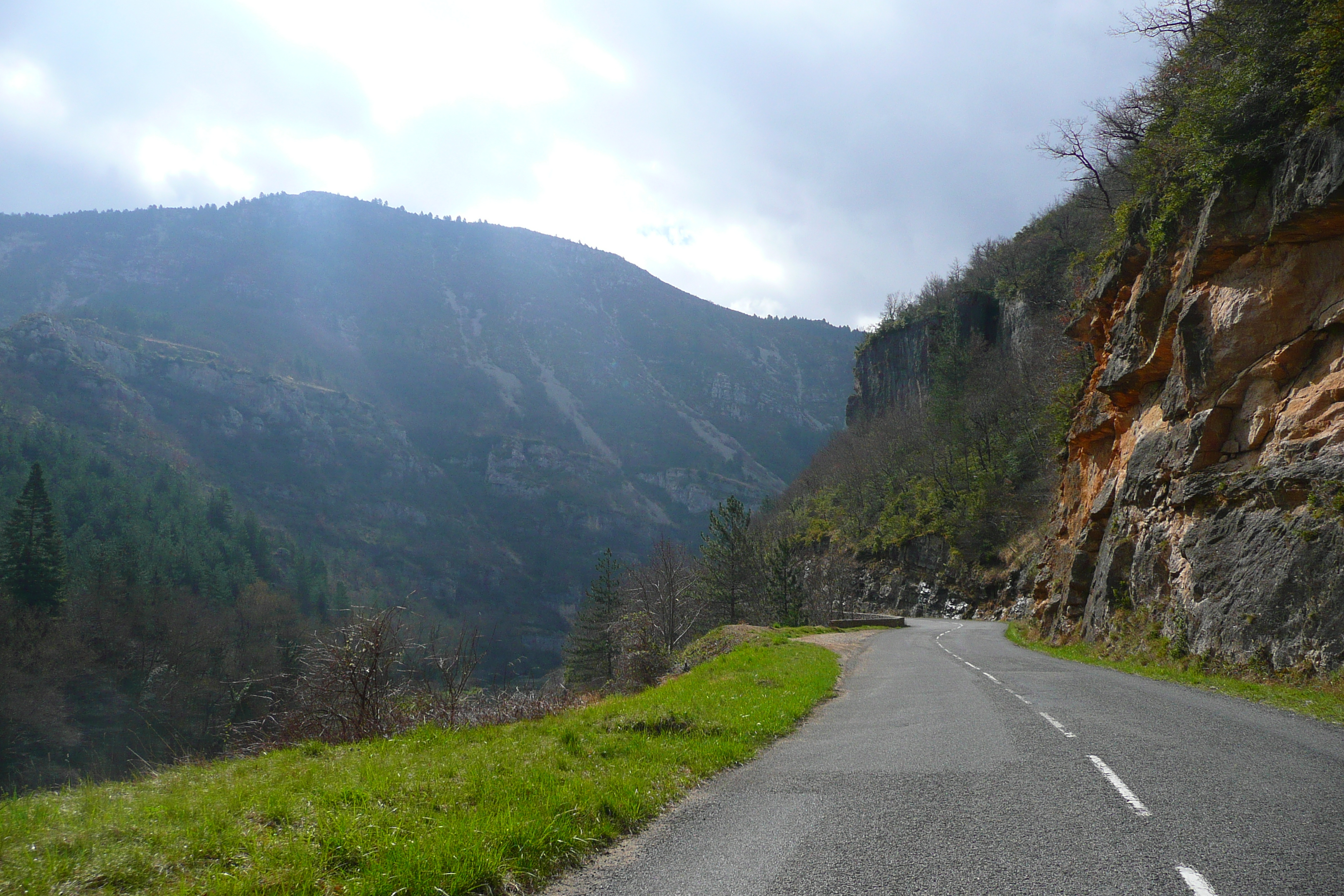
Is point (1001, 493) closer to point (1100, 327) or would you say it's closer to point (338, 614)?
point (1100, 327)

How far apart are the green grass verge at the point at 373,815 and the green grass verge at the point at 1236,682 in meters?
7.83

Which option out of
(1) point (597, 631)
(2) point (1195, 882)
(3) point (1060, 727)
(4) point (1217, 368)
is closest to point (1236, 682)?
(3) point (1060, 727)

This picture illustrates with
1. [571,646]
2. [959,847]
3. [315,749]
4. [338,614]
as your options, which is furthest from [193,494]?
[959,847]

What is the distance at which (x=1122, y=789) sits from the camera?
19.6ft

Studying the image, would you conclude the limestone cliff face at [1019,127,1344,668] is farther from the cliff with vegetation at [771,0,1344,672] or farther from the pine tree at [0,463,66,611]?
the pine tree at [0,463,66,611]

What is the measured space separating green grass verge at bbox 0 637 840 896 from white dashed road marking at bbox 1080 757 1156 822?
12.9 feet

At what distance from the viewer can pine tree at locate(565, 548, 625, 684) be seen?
180ft

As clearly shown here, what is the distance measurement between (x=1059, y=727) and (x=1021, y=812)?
4.05 meters

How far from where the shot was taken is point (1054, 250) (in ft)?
229

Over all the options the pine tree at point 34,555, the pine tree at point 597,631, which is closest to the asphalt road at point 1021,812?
the pine tree at point 597,631

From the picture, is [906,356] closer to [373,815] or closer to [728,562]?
[728,562]

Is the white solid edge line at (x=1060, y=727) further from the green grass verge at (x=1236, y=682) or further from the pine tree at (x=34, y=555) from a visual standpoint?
the pine tree at (x=34, y=555)

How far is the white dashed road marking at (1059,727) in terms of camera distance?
837 centimetres

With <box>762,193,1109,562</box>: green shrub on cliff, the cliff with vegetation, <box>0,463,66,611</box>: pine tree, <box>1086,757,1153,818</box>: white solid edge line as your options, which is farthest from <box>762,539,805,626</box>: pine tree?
<box>0,463,66,611</box>: pine tree
